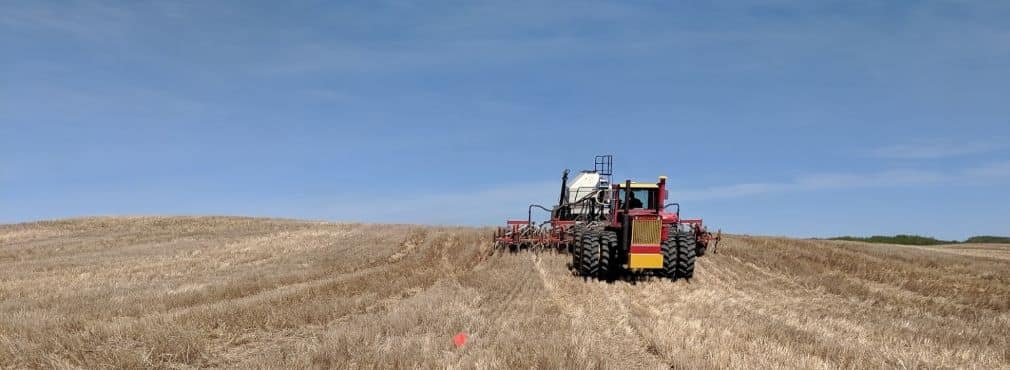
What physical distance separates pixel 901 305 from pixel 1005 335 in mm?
3405

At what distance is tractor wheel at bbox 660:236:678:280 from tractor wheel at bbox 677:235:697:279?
10cm

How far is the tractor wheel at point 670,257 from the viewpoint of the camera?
1738cm

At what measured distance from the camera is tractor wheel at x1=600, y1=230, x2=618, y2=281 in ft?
56.2

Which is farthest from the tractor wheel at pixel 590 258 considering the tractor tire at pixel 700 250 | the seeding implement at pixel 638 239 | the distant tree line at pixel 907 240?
the distant tree line at pixel 907 240

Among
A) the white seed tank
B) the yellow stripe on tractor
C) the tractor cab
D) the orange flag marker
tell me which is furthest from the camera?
the white seed tank

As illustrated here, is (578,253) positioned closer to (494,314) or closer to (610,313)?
(610,313)

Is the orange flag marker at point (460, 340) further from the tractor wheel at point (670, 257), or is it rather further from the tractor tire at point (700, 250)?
the tractor tire at point (700, 250)

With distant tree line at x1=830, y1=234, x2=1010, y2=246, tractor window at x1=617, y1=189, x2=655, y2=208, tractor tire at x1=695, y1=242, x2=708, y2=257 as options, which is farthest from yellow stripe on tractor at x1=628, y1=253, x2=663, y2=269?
distant tree line at x1=830, y1=234, x2=1010, y2=246

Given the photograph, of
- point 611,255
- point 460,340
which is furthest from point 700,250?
point 460,340

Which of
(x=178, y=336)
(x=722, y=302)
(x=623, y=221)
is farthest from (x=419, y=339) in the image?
(x=623, y=221)

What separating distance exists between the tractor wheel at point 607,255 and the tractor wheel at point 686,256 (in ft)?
5.10

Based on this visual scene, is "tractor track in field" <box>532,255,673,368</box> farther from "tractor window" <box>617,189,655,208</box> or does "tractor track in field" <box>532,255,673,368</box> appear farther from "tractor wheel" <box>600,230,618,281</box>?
"tractor window" <box>617,189,655,208</box>

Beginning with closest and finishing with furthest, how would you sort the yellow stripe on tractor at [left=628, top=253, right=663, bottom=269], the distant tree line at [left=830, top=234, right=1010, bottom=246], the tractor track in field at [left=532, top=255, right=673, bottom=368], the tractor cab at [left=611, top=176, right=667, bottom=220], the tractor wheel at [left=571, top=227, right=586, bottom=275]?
the tractor track in field at [left=532, top=255, right=673, bottom=368]
the yellow stripe on tractor at [left=628, top=253, right=663, bottom=269]
the tractor wheel at [left=571, top=227, right=586, bottom=275]
the tractor cab at [left=611, top=176, right=667, bottom=220]
the distant tree line at [left=830, top=234, right=1010, bottom=246]

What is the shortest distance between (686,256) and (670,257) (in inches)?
15.5
